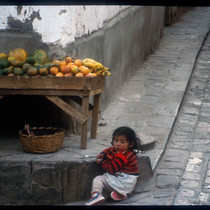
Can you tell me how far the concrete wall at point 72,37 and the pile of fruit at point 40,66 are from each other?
0.24 meters

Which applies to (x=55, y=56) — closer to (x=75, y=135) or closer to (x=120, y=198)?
(x=75, y=135)

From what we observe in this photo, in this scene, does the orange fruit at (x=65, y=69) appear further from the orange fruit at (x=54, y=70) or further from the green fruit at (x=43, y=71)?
the green fruit at (x=43, y=71)

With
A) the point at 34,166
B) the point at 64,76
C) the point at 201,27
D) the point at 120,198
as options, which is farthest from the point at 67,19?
the point at 201,27

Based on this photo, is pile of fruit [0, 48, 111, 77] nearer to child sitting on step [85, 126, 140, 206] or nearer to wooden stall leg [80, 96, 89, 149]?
wooden stall leg [80, 96, 89, 149]

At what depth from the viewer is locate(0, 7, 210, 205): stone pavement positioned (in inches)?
181

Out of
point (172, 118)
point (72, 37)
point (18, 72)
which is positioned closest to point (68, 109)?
point (18, 72)

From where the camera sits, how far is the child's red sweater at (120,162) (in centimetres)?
434

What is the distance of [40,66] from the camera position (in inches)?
180

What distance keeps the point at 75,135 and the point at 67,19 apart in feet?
4.47

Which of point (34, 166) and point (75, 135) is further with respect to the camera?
point (75, 135)

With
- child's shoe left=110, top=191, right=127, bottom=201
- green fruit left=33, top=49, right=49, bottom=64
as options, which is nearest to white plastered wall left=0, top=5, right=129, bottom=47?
green fruit left=33, top=49, right=49, bottom=64

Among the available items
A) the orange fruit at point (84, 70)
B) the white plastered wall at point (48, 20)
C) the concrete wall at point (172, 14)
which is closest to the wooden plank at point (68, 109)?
the orange fruit at point (84, 70)

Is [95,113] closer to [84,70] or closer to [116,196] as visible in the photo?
[84,70]

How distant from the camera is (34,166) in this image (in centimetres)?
451
